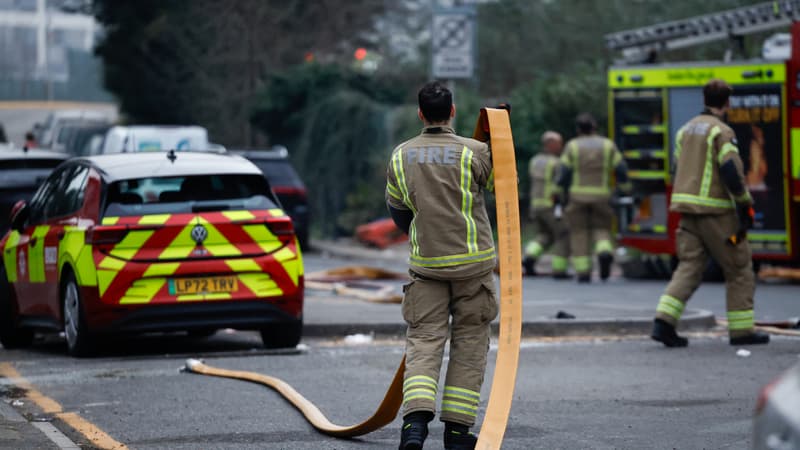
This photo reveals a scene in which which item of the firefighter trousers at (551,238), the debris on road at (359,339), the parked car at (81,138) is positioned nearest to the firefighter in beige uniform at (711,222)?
the debris on road at (359,339)

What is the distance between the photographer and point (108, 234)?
10594 millimetres

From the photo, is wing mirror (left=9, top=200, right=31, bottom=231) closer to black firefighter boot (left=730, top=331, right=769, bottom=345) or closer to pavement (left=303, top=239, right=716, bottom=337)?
pavement (left=303, top=239, right=716, bottom=337)

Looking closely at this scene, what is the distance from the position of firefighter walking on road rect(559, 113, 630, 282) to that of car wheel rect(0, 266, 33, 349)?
7396 millimetres

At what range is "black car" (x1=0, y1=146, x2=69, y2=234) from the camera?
51.6ft

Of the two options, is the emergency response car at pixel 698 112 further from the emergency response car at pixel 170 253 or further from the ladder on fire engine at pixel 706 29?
the emergency response car at pixel 170 253

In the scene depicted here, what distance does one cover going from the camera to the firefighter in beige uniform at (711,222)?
430 inches

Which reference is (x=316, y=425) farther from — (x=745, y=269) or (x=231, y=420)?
(x=745, y=269)

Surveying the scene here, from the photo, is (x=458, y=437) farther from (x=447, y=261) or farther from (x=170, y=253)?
(x=170, y=253)

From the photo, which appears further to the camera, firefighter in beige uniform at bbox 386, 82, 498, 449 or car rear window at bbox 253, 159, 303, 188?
car rear window at bbox 253, 159, 303, 188

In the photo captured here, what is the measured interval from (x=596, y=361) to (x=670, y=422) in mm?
2642

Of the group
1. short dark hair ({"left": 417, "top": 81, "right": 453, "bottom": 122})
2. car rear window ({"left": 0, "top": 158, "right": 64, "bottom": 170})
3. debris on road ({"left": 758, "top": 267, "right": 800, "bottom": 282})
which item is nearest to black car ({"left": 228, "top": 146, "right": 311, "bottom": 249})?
car rear window ({"left": 0, "top": 158, "right": 64, "bottom": 170})

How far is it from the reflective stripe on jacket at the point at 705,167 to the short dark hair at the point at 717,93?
104 mm

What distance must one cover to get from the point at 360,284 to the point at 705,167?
20.6 feet

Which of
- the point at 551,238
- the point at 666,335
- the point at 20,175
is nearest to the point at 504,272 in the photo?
the point at 666,335
